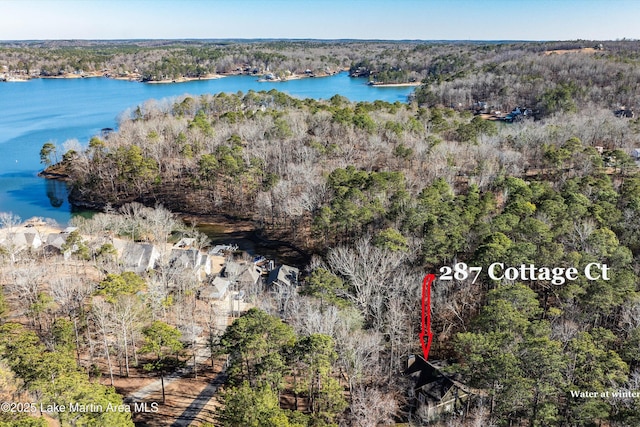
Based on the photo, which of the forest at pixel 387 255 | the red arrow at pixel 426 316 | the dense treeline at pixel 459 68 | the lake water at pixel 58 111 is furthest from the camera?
the dense treeline at pixel 459 68

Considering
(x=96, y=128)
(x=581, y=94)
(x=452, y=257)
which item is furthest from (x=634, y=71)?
(x=96, y=128)

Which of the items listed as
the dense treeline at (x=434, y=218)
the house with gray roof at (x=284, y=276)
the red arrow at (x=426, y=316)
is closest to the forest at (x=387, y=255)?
the dense treeline at (x=434, y=218)

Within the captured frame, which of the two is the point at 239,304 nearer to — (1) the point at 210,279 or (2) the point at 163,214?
(1) the point at 210,279

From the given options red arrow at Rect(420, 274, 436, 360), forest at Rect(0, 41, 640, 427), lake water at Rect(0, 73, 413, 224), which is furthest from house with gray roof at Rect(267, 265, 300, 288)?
lake water at Rect(0, 73, 413, 224)

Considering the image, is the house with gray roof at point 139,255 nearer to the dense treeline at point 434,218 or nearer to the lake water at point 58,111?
the dense treeline at point 434,218

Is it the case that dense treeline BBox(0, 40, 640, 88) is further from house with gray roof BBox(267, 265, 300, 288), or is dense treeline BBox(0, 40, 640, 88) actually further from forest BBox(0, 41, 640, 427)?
house with gray roof BBox(267, 265, 300, 288)
